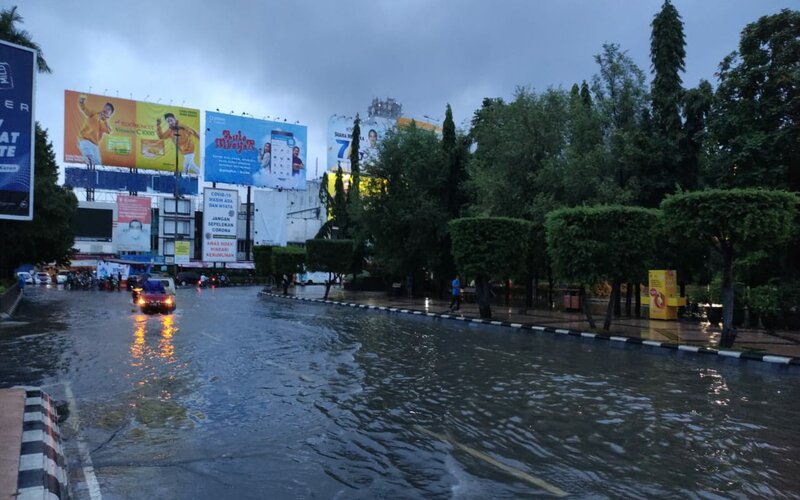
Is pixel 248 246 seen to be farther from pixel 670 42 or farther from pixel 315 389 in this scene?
pixel 315 389

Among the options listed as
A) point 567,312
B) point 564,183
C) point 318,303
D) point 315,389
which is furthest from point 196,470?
point 318,303

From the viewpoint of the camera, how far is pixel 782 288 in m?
19.1

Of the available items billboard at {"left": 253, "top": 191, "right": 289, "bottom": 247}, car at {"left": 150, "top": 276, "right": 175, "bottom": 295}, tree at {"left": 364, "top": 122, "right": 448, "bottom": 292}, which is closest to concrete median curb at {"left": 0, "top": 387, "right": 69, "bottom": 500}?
car at {"left": 150, "top": 276, "right": 175, "bottom": 295}

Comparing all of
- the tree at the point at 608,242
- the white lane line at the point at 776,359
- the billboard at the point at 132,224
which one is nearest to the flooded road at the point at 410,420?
the white lane line at the point at 776,359

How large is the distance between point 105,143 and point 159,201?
10.4 meters

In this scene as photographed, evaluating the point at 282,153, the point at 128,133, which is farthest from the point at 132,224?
the point at 282,153

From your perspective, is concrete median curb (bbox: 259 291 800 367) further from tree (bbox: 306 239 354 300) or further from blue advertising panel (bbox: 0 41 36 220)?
blue advertising panel (bbox: 0 41 36 220)

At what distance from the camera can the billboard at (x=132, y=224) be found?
6450 centimetres

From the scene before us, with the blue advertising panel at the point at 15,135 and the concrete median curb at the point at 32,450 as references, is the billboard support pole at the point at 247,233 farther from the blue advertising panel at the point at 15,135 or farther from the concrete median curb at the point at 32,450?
the concrete median curb at the point at 32,450

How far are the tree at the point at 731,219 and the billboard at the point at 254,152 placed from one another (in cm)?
5874

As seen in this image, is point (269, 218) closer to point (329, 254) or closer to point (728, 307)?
point (329, 254)

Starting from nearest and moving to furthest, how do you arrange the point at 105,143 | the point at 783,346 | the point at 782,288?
the point at 783,346 → the point at 782,288 → the point at 105,143

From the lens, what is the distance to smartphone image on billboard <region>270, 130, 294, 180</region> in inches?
2771

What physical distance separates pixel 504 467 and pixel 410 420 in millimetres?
1994
